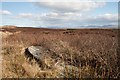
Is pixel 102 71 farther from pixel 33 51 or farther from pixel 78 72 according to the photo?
pixel 33 51

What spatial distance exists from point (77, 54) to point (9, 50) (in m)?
2.70

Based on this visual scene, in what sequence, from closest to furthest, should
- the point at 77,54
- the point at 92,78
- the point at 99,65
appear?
the point at 92,78, the point at 99,65, the point at 77,54

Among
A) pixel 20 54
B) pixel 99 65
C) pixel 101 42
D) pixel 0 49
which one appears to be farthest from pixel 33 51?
pixel 99 65

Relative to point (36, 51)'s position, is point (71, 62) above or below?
below

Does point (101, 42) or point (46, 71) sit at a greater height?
point (101, 42)

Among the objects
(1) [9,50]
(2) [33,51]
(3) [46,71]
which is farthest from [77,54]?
(1) [9,50]

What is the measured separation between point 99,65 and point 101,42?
1.61m

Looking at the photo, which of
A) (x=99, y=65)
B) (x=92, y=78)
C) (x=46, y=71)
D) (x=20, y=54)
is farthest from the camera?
(x=20, y=54)

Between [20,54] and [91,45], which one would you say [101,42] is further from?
[20,54]

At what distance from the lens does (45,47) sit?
9.38 m

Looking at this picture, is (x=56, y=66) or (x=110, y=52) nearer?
(x=110, y=52)

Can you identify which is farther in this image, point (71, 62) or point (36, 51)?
point (36, 51)

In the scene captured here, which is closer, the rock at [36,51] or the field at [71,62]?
the field at [71,62]

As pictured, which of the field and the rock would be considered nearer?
the field
